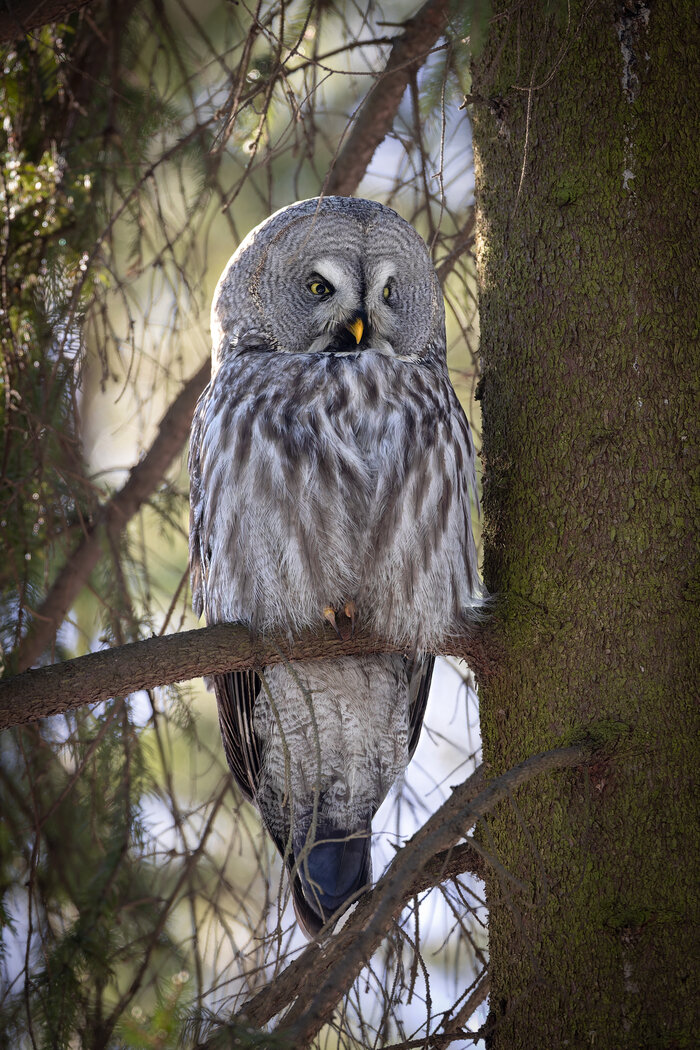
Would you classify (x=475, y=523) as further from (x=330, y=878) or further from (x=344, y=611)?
(x=330, y=878)

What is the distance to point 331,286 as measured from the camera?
274cm

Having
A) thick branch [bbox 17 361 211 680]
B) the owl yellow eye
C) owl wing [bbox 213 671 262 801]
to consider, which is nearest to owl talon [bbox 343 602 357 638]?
owl wing [bbox 213 671 262 801]

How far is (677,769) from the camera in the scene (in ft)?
5.38

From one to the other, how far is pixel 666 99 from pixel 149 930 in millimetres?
2006

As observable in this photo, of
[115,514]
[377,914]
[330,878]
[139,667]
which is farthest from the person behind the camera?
[115,514]

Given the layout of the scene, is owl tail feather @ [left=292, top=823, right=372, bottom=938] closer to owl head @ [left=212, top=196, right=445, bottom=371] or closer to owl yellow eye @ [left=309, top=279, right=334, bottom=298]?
owl head @ [left=212, top=196, right=445, bottom=371]

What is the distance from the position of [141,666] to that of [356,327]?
118 cm

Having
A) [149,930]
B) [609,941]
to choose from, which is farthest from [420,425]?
[149,930]

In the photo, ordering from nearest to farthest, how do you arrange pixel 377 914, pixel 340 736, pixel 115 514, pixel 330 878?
1. pixel 377 914
2. pixel 330 878
3. pixel 340 736
4. pixel 115 514

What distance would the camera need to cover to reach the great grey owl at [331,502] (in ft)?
7.22

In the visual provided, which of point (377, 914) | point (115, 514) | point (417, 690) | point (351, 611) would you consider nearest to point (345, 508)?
point (351, 611)

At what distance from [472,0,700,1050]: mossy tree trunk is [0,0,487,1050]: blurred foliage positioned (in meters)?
0.23

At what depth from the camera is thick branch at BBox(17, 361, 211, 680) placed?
2.63 metres

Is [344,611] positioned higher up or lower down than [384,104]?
lower down
